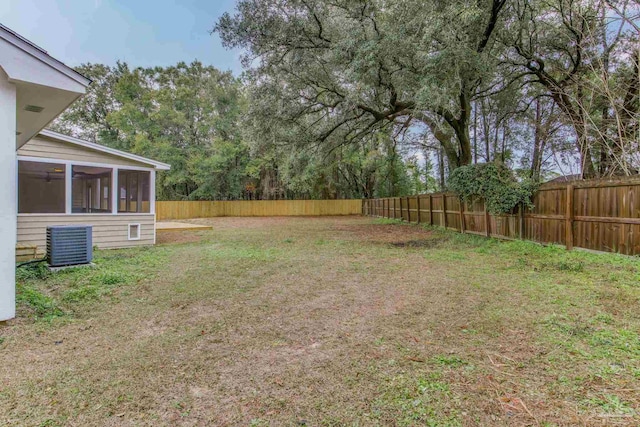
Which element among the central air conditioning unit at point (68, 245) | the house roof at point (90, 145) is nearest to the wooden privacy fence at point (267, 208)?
the house roof at point (90, 145)

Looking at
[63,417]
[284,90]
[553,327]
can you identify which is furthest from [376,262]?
[284,90]

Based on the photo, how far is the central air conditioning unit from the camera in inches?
204

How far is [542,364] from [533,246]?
223 inches

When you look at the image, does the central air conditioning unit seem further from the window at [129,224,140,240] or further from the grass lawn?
the window at [129,224,140,240]

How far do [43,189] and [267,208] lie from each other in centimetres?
1800

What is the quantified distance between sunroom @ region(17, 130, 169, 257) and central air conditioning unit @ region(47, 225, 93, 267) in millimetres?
1108

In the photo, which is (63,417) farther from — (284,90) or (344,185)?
(344,185)

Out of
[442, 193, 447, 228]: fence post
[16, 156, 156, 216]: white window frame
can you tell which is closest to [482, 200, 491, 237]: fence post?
[442, 193, 447, 228]: fence post

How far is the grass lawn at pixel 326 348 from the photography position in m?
1.86

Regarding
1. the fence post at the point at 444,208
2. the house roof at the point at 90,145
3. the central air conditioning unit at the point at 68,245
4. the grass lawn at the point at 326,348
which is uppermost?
the house roof at the point at 90,145

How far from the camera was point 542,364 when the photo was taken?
7.64ft

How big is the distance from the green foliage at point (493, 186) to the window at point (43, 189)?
32.6ft

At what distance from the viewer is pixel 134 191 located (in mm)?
8516

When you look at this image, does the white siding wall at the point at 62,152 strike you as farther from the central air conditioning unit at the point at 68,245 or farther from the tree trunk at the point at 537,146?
the tree trunk at the point at 537,146
